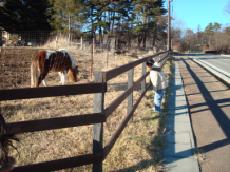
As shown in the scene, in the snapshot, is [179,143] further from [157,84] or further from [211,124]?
[157,84]

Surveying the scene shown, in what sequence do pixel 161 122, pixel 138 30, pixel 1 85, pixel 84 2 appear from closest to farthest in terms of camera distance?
pixel 161 122 → pixel 1 85 → pixel 84 2 → pixel 138 30

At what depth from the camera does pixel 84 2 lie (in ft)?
174

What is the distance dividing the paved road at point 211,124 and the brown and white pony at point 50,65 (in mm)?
3873

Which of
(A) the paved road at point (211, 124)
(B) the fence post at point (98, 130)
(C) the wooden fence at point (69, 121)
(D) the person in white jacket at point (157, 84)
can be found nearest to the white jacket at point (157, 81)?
(D) the person in white jacket at point (157, 84)

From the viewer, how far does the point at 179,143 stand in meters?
6.90

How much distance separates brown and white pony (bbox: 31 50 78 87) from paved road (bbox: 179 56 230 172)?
3873 mm

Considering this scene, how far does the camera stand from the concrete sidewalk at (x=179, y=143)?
19.0 feet

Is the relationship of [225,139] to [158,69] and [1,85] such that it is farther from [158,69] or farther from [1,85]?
[1,85]

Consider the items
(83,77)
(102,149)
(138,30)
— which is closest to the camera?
(102,149)

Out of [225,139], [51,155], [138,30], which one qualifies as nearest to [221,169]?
[225,139]

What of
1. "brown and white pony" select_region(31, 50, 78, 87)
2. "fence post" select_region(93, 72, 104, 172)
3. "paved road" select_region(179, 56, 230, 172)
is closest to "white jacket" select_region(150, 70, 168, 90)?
"paved road" select_region(179, 56, 230, 172)

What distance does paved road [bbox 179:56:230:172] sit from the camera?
616cm

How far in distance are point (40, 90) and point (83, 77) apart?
11.2 m

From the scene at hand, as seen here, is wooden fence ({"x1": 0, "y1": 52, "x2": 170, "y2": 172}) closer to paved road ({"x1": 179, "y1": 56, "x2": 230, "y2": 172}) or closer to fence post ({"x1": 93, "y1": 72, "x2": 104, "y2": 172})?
fence post ({"x1": 93, "y1": 72, "x2": 104, "y2": 172})
